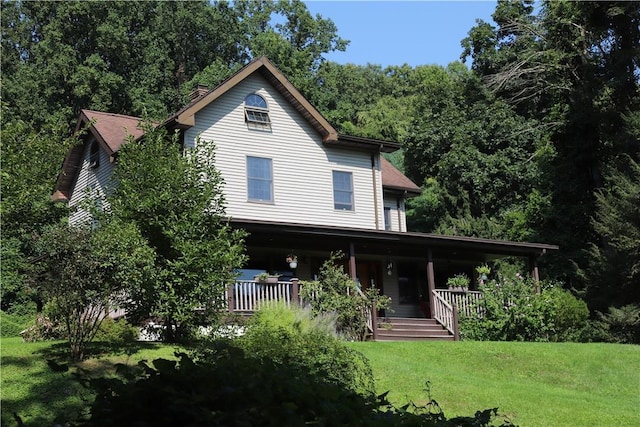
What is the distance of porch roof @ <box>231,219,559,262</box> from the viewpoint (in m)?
19.9

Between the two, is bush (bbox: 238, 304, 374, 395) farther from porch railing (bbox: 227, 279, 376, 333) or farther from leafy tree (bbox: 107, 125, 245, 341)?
porch railing (bbox: 227, 279, 376, 333)

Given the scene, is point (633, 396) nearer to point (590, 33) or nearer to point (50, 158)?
point (50, 158)

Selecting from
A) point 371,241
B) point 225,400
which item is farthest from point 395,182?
point 225,400

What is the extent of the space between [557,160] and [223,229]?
68.5 feet

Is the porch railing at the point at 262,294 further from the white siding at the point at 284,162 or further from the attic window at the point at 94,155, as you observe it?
the attic window at the point at 94,155

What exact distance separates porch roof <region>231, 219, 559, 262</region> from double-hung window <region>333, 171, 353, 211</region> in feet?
4.94

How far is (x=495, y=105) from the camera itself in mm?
39062

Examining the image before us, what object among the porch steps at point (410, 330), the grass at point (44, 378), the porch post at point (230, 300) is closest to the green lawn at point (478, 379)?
the grass at point (44, 378)

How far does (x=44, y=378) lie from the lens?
34.5 feet

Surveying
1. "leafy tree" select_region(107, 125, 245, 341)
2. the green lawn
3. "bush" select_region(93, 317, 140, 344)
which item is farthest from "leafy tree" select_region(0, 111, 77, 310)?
the green lawn

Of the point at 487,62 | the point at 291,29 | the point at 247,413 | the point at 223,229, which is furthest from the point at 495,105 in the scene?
the point at 247,413

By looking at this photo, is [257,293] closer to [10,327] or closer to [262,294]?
[262,294]

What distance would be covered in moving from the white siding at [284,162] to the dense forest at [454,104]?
469 centimetres

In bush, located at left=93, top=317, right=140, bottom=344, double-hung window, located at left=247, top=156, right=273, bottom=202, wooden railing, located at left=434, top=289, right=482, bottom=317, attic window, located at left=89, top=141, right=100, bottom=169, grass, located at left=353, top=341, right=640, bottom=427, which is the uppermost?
attic window, located at left=89, top=141, right=100, bottom=169
